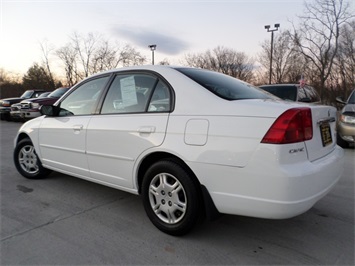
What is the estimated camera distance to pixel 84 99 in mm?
3529

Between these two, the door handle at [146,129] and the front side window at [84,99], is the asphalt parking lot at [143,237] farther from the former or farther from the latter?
the front side window at [84,99]

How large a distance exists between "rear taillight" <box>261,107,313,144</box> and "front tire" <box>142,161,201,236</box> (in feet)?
2.51

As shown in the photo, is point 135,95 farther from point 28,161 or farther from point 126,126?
point 28,161

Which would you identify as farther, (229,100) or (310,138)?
(229,100)

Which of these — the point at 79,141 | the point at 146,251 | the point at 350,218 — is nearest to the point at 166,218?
the point at 146,251

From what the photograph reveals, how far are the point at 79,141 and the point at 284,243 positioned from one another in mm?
2433

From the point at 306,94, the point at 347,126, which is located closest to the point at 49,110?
the point at 347,126

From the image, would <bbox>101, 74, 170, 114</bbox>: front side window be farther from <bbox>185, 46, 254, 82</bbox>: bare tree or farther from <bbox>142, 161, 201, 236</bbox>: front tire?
<bbox>185, 46, 254, 82</bbox>: bare tree

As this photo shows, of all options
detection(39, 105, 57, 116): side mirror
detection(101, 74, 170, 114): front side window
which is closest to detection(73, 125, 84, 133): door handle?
detection(101, 74, 170, 114): front side window

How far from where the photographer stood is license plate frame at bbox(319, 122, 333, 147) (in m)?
2.43

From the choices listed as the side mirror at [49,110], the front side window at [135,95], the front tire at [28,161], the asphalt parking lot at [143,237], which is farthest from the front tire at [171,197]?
the front tire at [28,161]

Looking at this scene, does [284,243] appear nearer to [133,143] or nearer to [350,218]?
[350,218]

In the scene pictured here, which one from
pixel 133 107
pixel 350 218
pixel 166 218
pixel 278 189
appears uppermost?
pixel 133 107

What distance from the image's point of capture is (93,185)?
4.08 m
